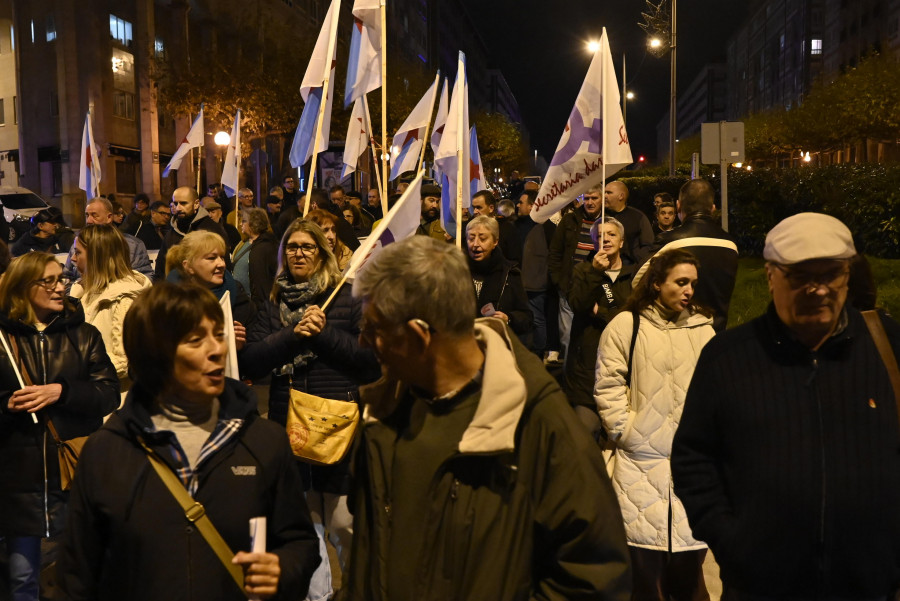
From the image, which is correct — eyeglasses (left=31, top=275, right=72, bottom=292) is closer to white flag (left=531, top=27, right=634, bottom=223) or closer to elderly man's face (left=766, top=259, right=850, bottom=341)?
elderly man's face (left=766, top=259, right=850, bottom=341)

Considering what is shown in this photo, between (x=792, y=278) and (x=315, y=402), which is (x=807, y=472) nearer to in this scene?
(x=792, y=278)

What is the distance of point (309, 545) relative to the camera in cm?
288

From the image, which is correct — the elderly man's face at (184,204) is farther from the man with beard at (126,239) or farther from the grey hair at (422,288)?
the grey hair at (422,288)

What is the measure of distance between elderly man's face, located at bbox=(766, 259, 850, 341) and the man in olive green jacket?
95 centimetres

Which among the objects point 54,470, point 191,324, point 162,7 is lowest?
point 54,470

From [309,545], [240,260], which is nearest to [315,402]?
[309,545]

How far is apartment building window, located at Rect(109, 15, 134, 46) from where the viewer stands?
1639 inches

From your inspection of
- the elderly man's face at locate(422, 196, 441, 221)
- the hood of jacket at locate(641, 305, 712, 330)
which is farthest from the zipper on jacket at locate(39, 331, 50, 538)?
the elderly man's face at locate(422, 196, 441, 221)

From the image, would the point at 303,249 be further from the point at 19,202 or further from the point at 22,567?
Result: the point at 19,202

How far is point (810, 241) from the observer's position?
2.80 meters

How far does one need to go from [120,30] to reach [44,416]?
41.8m

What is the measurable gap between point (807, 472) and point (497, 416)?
115cm

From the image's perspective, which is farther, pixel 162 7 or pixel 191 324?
pixel 162 7

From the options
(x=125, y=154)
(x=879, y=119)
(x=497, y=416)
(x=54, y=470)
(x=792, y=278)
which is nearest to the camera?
(x=497, y=416)
